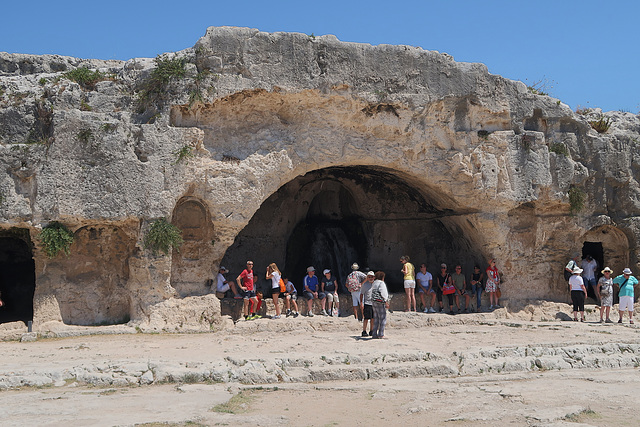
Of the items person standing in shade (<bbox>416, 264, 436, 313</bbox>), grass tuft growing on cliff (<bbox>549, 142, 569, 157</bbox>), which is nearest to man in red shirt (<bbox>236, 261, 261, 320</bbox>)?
person standing in shade (<bbox>416, 264, 436, 313</bbox>)

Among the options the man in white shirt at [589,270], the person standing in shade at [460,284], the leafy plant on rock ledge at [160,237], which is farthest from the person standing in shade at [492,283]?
the leafy plant on rock ledge at [160,237]

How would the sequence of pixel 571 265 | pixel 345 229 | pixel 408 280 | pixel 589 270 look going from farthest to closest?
pixel 345 229 < pixel 589 270 < pixel 571 265 < pixel 408 280

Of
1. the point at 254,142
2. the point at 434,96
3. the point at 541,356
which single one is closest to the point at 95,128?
the point at 254,142

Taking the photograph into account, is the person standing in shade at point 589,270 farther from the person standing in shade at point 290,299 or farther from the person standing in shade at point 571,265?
the person standing in shade at point 290,299

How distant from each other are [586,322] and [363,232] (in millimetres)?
5748

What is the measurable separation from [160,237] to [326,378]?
424 centimetres

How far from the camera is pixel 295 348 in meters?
9.20

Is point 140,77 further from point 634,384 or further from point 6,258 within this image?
point 634,384

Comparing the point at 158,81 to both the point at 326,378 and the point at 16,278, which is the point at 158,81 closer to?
the point at 16,278

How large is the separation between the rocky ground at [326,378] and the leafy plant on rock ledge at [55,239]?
1283mm

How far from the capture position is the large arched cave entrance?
50.4 feet

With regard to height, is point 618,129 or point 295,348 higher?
point 618,129

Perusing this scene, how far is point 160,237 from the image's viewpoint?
10945 millimetres

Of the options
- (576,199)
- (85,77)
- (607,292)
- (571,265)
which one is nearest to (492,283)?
(571,265)
